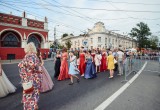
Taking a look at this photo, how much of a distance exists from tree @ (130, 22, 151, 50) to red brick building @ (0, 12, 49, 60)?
64.6 m

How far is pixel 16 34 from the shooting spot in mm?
29750

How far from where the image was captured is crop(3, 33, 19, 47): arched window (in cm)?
2784

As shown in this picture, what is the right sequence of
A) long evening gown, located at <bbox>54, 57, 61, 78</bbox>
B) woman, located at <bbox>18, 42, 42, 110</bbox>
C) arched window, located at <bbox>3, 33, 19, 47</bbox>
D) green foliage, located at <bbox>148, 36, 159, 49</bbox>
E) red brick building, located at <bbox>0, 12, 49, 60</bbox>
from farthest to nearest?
green foliage, located at <bbox>148, 36, 159, 49</bbox>
arched window, located at <bbox>3, 33, 19, 47</bbox>
red brick building, located at <bbox>0, 12, 49, 60</bbox>
long evening gown, located at <bbox>54, 57, 61, 78</bbox>
woman, located at <bbox>18, 42, 42, 110</bbox>

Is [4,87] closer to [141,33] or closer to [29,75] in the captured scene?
[29,75]

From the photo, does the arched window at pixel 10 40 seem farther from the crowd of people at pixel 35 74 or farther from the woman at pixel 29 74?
the woman at pixel 29 74

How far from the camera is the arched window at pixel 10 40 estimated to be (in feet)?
91.3

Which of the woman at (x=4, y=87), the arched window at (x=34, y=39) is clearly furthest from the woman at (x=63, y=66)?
the arched window at (x=34, y=39)

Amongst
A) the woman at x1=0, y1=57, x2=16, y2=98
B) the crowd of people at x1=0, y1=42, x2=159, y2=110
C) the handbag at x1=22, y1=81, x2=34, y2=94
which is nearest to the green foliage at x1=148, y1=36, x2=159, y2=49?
the crowd of people at x1=0, y1=42, x2=159, y2=110

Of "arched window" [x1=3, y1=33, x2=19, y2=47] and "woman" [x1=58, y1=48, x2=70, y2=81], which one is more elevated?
"arched window" [x1=3, y1=33, x2=19, y2=47]

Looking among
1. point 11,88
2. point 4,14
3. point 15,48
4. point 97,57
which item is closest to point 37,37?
point 15,48

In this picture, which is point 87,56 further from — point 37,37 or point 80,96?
point 37,37

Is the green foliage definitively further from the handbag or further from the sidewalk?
the handbag

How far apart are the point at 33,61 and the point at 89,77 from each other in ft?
20.9

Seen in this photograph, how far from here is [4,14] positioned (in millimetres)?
27516
